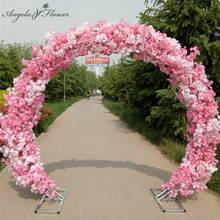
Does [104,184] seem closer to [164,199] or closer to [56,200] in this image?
[56,200]

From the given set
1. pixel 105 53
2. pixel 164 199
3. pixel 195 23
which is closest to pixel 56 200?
pixel 164 199

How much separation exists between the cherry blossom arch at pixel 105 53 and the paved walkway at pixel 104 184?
0.41 m

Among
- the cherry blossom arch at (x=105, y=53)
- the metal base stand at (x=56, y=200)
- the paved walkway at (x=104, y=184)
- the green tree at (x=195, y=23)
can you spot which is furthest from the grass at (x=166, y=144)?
the metal base stand at (x=56, y=200)

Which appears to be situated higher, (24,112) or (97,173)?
(24,112)

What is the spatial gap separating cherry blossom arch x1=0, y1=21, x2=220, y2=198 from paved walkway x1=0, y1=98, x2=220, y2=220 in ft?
1.34

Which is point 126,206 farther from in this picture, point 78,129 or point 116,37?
point 78,129

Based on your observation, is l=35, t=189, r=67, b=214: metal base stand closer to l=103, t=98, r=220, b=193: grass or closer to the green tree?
l=103, t=98, r=220, b=193: grass

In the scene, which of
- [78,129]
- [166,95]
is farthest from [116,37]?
[78,129]

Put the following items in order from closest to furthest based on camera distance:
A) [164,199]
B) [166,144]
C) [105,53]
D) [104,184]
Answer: [105,53], [164,199], [104,184], [166,144]

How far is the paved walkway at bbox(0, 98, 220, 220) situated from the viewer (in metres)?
3.53

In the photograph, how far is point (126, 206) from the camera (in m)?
3.72

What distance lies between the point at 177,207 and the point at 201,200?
556mm

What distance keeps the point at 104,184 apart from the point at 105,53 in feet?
8.30

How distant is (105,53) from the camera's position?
381 centimetres
